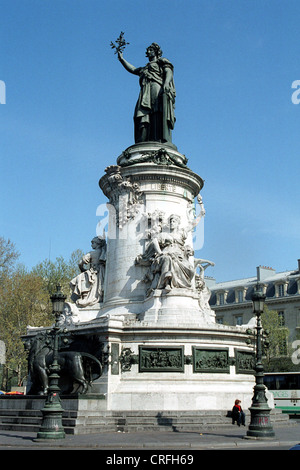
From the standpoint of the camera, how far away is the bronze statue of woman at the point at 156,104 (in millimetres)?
27438

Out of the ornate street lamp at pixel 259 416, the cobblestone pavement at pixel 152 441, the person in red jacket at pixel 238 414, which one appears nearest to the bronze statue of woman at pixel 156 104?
the person in red jacket at pixel 238 414

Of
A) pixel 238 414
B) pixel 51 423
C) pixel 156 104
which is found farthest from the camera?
pixel 156 104

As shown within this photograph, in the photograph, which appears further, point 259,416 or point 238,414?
point 238,414

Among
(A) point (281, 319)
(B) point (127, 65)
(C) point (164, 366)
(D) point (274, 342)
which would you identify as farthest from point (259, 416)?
(A) point (281, 319)

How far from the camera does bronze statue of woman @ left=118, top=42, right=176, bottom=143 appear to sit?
27438 mm

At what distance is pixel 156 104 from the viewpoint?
27688 millimetres

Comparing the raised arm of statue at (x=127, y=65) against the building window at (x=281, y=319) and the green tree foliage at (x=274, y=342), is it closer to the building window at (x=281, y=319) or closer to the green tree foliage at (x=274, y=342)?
the green tree foliage at (x=274, y=342)

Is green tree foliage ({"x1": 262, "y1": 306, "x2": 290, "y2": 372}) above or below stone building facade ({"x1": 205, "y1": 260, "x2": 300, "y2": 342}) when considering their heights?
below

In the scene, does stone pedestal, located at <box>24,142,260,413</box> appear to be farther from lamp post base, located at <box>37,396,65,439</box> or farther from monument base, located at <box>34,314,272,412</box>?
lamp post base, located at <box>37,396,65,439</box>

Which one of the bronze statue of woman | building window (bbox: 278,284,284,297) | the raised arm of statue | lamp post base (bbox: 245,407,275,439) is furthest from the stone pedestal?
building window (bbox: 278,284,284,297)

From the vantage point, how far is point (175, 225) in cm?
2402

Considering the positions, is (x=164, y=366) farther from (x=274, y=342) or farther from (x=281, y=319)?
(x=281, y=319)

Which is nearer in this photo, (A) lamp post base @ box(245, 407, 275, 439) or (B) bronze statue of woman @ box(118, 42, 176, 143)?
(A) lamp post base @ box(245, 407, 275, 439)

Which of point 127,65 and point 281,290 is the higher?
point 127,65
